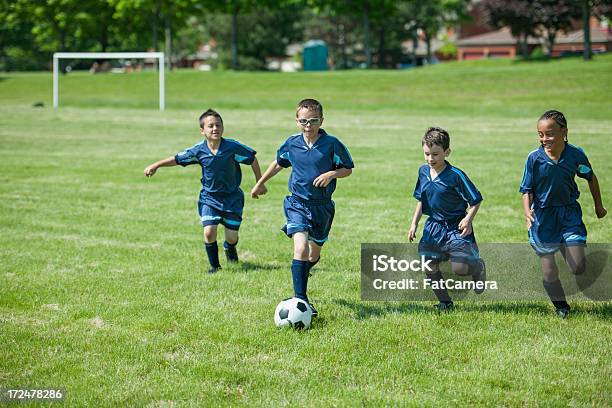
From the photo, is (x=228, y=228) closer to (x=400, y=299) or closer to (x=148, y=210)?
(x=400, y=299)

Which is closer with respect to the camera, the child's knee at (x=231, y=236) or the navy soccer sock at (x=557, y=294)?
the navy soccer sock at (x=557, y=294)

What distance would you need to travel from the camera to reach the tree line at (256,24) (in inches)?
2302

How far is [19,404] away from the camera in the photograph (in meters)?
4.59

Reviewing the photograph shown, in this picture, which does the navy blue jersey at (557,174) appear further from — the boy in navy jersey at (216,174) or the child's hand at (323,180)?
the boy in navy jersey at (216,174)

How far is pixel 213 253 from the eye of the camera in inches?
328

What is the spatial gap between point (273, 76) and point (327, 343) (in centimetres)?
4680

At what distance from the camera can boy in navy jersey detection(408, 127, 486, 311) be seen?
6566 millimetres

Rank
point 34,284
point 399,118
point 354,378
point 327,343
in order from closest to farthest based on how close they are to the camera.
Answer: point 354,378, point 327,343, point 34,284, point 399,118

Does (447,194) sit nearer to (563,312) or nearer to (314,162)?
(314,162)

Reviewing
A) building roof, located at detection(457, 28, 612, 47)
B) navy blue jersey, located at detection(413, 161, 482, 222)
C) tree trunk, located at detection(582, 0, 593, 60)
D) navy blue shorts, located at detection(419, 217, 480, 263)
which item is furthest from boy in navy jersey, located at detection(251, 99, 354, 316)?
building roof, located at detection(457, 28, 612, 47)

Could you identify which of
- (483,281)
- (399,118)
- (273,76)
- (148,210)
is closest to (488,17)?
(273,76)

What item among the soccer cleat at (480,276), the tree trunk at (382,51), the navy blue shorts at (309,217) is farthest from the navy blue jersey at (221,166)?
the tree trunk at (382,51)

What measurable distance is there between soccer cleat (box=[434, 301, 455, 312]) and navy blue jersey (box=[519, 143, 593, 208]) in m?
1.22

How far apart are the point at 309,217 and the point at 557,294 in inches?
91.0
